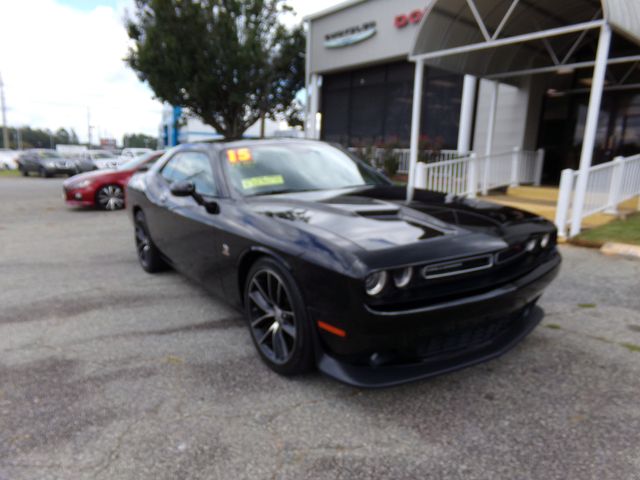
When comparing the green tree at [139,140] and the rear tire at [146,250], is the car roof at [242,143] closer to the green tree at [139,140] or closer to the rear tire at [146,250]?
the rear tire at [146,250]

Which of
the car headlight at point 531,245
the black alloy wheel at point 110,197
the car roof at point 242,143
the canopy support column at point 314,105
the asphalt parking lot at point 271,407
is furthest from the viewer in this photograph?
the canopy support column at point 314,105

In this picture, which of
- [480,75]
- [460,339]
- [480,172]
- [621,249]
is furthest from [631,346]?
[480,75]

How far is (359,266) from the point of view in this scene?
193cm

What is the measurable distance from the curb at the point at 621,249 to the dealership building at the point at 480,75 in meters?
1.59

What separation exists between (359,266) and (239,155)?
1.81 metres

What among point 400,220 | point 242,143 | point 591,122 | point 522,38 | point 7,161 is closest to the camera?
point 400,220

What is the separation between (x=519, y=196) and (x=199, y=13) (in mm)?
14093

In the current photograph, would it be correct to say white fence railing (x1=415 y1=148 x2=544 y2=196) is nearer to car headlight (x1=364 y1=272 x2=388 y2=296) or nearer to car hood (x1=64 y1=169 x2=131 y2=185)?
car headlight (x1=364 y1=272 x2=388 y2=296)

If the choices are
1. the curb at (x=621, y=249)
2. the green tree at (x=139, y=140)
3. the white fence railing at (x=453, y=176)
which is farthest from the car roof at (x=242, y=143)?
the green tree at (x=139, y=140)

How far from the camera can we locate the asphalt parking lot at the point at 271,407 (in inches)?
73.2

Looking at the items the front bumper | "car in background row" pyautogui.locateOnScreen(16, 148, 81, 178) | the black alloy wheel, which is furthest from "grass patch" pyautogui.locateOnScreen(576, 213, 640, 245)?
"car in background row" pyautogui.locateOnScreen(16, 148, 81, 178)

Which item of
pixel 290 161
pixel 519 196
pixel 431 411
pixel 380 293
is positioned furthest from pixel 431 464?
pixel 519 196

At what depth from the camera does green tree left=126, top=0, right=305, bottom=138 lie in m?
16.8

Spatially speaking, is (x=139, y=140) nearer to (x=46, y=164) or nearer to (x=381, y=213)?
(x=46, y=164)
